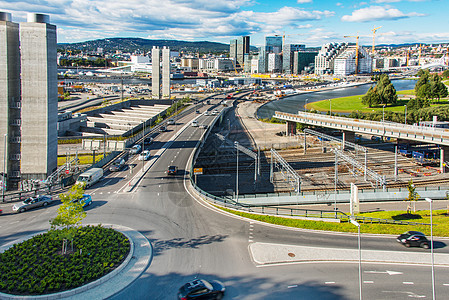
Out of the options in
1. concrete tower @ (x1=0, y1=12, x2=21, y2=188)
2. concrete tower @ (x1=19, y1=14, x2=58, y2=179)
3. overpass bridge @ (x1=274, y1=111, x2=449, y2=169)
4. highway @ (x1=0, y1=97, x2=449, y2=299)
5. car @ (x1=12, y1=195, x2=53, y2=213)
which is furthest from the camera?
overpass bridge @ (x1=274, y1=111, x2=449, y2=169)

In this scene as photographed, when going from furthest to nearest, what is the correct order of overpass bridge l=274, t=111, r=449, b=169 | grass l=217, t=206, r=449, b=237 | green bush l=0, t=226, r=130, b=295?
overpass bridge l=274, t=111, r=449, b=169 < grass l=217, t=206, r=449, b=237 < green bush l=0, t=226, r=130, b=295

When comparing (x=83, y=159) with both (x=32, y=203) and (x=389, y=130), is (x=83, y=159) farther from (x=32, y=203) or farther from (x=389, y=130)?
(x=389, y=130)

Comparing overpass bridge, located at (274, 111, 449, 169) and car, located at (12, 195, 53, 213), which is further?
overpass bridge, located at (274, 111, 449, 169)

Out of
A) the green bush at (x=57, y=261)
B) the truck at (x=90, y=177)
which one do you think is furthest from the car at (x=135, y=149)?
the green bush at (x=57, y=261)

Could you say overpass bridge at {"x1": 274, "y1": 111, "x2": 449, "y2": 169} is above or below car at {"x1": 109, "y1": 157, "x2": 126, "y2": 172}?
above

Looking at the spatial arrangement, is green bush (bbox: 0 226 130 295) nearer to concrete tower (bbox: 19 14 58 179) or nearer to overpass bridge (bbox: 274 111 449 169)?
concrete tower (bbox: 19 14 58 179)

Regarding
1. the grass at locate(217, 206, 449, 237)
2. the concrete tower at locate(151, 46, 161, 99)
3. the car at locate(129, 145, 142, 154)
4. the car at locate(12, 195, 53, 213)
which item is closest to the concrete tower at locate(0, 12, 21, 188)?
the car at locate(12, 195, 53, 213)

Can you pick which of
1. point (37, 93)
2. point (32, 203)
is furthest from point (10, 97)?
point (32, 203)
